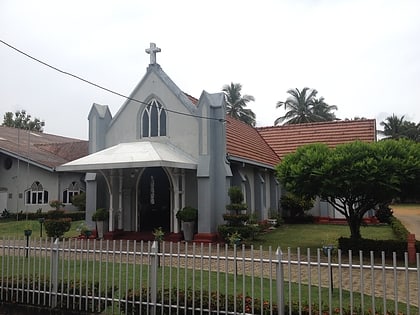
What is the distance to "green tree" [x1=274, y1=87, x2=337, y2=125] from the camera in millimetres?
49375

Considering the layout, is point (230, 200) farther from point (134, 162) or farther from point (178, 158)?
point (134, 162)

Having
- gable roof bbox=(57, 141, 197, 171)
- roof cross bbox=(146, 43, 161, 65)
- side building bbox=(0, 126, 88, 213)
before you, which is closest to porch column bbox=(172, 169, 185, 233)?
gable roof bbox=(57, 141, 197, 171)

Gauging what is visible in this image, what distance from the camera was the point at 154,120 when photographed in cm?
1784

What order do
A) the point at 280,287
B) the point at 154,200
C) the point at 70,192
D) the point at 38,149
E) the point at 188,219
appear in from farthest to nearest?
the point at 38,149, the point at 70,192, the point at 154,200, the point at 188,219, the point at 280,287

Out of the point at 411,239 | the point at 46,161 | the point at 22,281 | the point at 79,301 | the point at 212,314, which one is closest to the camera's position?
the point at 212,314

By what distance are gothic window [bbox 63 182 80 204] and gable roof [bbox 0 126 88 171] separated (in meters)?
1.80

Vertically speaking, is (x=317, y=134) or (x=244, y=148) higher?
(x=317, y=134)

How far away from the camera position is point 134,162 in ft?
47.8

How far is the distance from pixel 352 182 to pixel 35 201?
2301cm

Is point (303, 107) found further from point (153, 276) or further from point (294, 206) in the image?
point (153, 276)

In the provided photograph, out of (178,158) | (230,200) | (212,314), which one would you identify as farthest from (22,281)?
(230,200)

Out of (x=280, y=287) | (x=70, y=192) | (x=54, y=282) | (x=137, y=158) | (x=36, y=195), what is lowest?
(x=54, y=282)

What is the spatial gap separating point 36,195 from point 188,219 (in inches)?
682

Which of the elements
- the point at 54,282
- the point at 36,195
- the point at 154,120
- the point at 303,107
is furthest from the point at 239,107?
the point at 54,282
